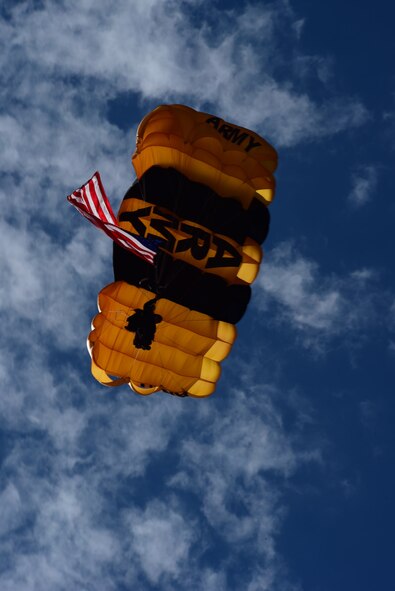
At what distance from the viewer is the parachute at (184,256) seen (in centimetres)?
1812

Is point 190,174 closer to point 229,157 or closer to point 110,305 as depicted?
point 229,157

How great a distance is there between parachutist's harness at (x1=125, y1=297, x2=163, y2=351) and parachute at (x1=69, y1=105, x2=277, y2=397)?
25 mm

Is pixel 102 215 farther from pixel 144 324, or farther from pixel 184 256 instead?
pixel 144 324

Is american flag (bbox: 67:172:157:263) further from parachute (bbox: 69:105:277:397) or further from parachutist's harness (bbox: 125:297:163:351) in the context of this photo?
parachutist's harness (bbox: 125:297:163:351)

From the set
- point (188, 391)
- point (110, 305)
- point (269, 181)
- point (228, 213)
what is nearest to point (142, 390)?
point (188, 391)

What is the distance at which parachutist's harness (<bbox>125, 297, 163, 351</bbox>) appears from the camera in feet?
58.2

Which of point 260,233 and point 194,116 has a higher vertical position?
point 194,116

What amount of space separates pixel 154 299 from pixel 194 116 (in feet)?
16.2

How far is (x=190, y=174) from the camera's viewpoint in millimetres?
18500

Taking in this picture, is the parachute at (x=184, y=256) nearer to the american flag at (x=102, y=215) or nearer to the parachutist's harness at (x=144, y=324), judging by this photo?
the parachutist's harness at (x=144, y=324)

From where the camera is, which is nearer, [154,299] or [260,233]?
[154,299]

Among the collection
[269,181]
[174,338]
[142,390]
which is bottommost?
[142,390]

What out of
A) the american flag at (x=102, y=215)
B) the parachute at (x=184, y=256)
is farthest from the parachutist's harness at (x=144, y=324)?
the american flag at (x=102, y=215)

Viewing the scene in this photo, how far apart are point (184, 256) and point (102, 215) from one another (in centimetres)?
260
